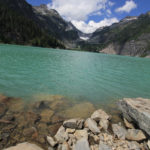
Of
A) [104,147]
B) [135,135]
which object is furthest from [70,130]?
[135,135]

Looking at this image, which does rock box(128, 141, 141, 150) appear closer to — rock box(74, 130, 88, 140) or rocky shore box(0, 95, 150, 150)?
rocky shore box(0, 95, 150, 150)

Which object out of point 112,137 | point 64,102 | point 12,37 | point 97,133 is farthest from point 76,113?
point 12,37

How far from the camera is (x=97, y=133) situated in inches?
261

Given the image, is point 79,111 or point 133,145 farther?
point 79,111

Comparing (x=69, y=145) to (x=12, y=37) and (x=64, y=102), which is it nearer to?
(x=64, y=102)

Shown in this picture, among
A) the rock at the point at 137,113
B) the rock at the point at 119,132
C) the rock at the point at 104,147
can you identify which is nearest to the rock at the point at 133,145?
the rock at the point at 119,132

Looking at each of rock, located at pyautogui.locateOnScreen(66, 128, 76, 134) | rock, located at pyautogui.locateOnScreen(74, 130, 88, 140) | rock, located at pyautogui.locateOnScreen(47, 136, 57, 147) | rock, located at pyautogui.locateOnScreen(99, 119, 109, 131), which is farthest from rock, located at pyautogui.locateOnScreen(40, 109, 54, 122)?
rock, located at pyautogui.locateOnScreen(99, 119, 109, 131)

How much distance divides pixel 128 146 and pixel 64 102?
20.9 feet

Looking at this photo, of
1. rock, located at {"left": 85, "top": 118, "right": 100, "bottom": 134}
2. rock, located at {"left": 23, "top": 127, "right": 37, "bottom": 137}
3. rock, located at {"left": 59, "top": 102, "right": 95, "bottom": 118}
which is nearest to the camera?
rock, located at {"left": 23, "top": 127, "right": 37, "bottom": 137}

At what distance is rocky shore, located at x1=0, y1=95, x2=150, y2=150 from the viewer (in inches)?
220

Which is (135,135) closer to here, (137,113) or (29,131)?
(137,113)

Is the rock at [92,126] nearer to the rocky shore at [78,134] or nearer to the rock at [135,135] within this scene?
the rocky shore at [78,134]

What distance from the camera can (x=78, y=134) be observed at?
6379 mm

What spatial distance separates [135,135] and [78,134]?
3.31 meters
